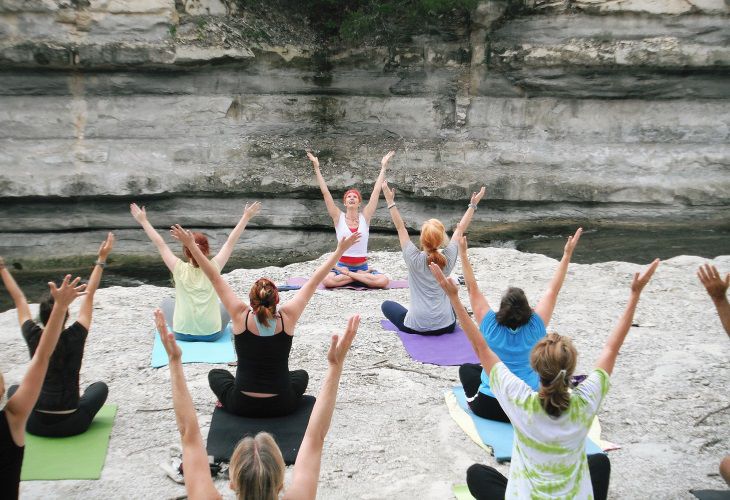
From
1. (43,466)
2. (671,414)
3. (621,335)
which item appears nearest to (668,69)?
(671,414)

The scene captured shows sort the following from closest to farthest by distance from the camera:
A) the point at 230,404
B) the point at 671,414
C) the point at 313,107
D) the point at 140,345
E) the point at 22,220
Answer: the point at 230,404, the point at 671,414, the point at 140,345, the point at 22,220, the point at 313,107

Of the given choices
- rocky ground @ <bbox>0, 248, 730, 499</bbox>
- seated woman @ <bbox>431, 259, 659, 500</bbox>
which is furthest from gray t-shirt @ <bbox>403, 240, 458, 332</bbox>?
seated woman @ <bbox>431, 259, 659, 500</bbox>

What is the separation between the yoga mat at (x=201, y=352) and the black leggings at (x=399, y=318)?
1.68 metres

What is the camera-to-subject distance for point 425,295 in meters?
7.96

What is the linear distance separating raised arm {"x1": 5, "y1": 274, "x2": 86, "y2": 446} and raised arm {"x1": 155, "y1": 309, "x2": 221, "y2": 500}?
526 mm

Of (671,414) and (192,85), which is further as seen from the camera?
(192,85)

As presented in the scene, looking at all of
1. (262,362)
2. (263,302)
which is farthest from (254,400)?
(263,302)

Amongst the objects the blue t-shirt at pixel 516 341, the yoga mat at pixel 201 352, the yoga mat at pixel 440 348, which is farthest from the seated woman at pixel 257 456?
the yoga mat at pixel 440 348

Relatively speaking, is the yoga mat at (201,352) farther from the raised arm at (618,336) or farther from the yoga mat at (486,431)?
the raised arm at (618,336)

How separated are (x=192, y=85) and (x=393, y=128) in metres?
4.19

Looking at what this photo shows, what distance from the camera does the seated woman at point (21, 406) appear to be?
3439 mm

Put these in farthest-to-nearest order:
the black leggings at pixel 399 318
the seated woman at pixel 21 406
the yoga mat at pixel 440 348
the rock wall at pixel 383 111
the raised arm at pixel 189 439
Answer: the rock wall at pixel 383 111 < the black leggings at pixel 399 318 < the yoga mat at pixel 440 348 < the seated woman at pixel 21 406 < the raised arm at pixel 189 439

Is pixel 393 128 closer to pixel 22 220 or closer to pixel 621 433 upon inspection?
pixel 22 220

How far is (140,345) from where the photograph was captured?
7.81 metres
